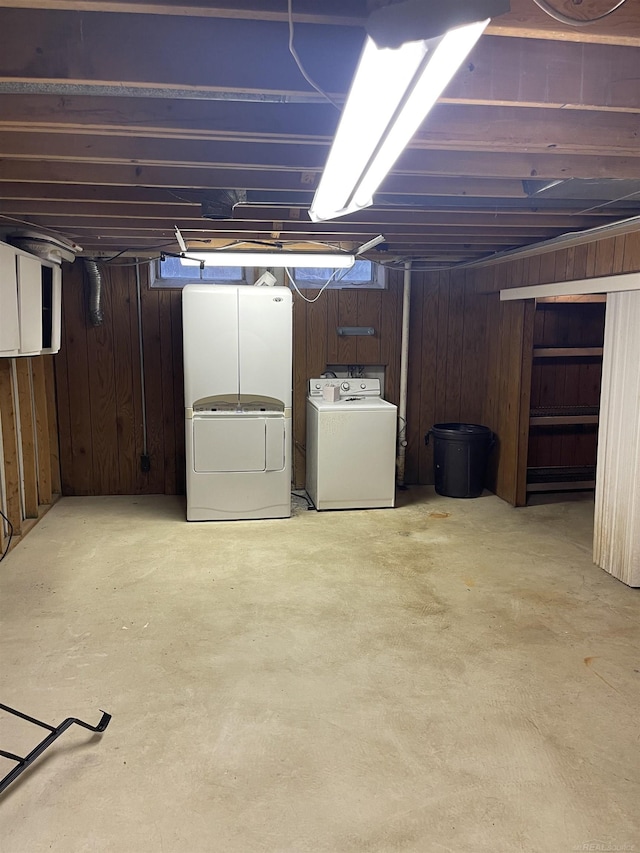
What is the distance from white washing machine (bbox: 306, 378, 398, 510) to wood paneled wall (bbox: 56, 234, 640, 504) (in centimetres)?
67

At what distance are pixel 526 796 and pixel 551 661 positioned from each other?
3.05 feet

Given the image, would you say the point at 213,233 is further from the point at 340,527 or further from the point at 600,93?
the point at 600,93

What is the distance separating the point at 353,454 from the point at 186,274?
2201 mm

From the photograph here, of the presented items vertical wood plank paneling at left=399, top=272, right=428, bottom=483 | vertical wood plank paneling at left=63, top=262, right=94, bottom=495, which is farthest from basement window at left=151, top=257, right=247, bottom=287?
vertical wood plank paneling at left=399, top=272, right=428, bottom=483

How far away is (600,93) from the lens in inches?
69.3

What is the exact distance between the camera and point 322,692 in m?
2.68

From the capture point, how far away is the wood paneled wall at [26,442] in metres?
4.30

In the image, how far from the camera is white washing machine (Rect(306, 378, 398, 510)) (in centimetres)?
512

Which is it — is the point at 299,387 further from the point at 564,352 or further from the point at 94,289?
the point at 564,352

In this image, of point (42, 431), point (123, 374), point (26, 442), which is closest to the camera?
point (26, 442)

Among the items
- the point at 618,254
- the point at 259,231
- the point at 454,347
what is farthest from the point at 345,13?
the point at 454,347

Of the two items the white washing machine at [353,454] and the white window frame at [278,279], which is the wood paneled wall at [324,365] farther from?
the white washing machine at [353,454]

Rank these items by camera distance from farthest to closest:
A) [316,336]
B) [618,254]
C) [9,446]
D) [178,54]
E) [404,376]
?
[404,376], [316,336], [9,446], [618,254], [178,54]

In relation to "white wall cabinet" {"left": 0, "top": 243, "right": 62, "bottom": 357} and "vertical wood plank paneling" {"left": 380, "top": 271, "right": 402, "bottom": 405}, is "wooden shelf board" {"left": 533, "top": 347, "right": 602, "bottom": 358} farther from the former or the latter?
"white wall cabinet" {"left": 0, "top": 243, "right": 62, "bottom": 357}
